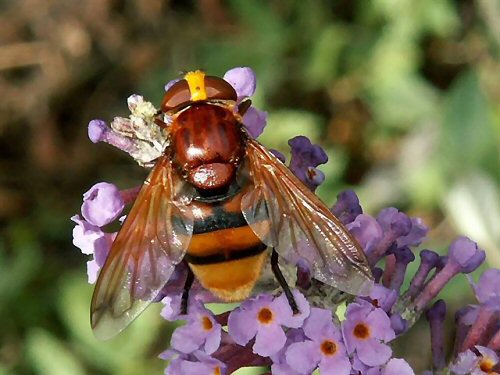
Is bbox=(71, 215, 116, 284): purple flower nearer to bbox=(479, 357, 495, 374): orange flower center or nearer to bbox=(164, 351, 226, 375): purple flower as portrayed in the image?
bbox=(164, 351, 226, 375): purple flower

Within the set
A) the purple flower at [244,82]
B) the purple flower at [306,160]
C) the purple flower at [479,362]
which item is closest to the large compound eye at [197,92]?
the purple flower at [244,82]

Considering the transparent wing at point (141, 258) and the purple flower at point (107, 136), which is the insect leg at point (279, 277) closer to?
the transparent wing at point (141, 258)

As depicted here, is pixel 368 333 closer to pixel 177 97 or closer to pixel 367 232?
pixel 367 232

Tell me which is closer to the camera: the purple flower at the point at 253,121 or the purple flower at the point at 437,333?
the purple flower at the point at 437,333

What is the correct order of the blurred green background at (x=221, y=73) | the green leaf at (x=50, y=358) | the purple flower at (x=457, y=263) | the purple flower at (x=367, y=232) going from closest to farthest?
the purple flower at (x=367, y=232), the purple flower at (x=457, y=263), the green leaf at (x=50, y=358), the blurred green background at (x=221, y=73)

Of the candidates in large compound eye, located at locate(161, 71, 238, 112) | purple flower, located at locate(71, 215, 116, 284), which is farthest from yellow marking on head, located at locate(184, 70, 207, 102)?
purple flower, located at locate(71, 215, 116, 284)

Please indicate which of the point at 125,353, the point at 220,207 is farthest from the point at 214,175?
the point at 125,353
